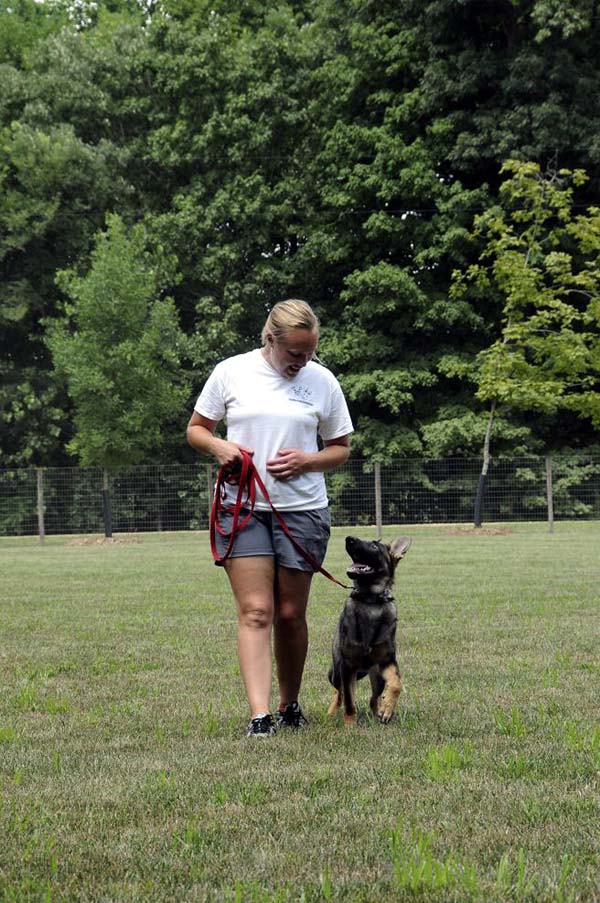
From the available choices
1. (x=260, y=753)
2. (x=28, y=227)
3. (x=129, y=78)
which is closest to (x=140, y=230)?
(x=28, y=227)

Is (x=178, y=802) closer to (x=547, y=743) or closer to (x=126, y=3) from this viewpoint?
(x=547, y=743)

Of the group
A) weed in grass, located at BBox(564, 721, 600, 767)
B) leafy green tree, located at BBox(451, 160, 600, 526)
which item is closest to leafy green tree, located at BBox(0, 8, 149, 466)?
leafy green tree, located at BBox(451, 160, 600, 526)

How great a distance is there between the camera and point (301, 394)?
5.62 m

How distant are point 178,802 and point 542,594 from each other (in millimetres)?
8970

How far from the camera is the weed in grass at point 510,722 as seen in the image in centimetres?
521

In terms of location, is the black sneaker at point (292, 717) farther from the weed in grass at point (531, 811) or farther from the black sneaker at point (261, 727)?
the weed in grass at point (531, 811)

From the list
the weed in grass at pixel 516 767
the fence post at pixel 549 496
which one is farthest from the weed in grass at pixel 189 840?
the fence post at pixel 549 496

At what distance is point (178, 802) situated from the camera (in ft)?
13.0

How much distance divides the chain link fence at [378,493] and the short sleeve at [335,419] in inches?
950

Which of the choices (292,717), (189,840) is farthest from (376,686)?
(189,840)

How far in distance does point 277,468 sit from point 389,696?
4.04ft

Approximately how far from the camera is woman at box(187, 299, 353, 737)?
5.44 metres

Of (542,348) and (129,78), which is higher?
(129,78)

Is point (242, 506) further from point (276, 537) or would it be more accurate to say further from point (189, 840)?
point (189, 840)
